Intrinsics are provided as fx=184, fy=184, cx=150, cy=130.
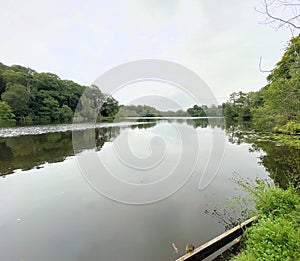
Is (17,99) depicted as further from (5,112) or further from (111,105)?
(111,105)

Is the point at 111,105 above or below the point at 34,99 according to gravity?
below

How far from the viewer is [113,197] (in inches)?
176

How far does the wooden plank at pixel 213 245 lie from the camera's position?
2.14m

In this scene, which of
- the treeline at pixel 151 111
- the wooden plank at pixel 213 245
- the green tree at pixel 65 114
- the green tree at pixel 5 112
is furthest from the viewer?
the green tree at pixel 65 114

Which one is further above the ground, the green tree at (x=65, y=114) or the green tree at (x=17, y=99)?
the green tree at (x=17, y=99)

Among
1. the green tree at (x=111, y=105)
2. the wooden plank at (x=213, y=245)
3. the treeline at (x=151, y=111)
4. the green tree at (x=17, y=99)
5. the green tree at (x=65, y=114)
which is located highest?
the green tree at (x=17, y=99)

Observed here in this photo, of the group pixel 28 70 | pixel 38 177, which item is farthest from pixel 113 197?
pixel 28 70

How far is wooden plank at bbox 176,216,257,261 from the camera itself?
7.01 feet

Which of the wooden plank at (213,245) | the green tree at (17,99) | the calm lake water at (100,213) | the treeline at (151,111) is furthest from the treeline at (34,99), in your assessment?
the wooden plank at (213,245)

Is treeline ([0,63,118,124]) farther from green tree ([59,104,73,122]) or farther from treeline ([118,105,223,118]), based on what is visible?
treeline ([118,105,223,118])

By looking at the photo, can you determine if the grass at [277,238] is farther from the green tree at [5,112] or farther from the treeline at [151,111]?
the green tree at [5,112]

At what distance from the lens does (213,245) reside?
2328 mm

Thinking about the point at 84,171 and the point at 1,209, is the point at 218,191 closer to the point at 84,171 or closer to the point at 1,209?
the point at 84,171

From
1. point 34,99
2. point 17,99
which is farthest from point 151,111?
point 34,99
